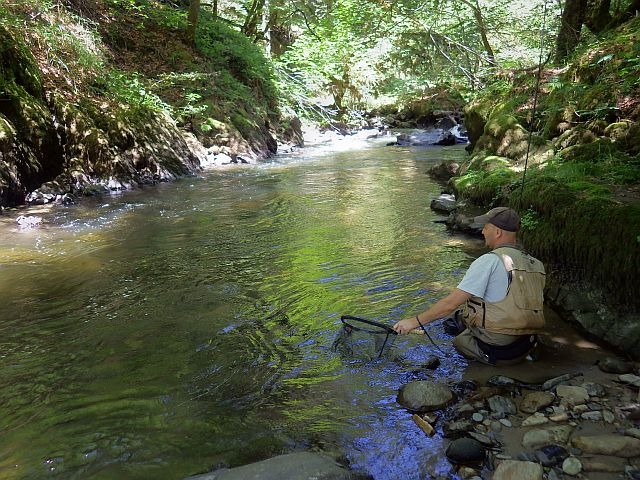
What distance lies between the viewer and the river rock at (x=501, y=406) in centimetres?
316

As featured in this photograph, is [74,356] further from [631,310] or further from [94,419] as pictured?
[631,310]

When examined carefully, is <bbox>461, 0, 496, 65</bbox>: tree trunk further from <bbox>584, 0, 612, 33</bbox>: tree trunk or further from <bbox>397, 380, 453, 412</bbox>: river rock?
<bbox>397, 380, 453, 412</bbox>: river rock

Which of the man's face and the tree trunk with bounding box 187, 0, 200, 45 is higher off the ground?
the tree trunk with bounding box 187, 0, 200, 45

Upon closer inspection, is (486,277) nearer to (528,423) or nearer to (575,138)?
(528,423)

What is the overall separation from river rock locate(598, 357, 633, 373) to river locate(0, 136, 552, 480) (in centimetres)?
104

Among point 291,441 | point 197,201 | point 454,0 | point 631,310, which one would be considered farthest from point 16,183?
point 454,0

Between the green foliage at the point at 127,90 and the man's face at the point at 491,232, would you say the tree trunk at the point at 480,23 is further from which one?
the man's face at the point at 491,232

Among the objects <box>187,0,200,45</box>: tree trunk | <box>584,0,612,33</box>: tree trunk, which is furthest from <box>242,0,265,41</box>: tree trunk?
<box>584,0,612,33</box>: tree trunk

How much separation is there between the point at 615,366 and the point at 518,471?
5.14ft

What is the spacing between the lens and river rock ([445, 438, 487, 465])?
2746 mm

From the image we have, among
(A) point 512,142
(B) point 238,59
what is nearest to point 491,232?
(A) point 512,142

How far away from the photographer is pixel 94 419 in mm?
3305

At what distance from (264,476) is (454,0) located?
14724mm

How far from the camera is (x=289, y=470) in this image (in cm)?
256
